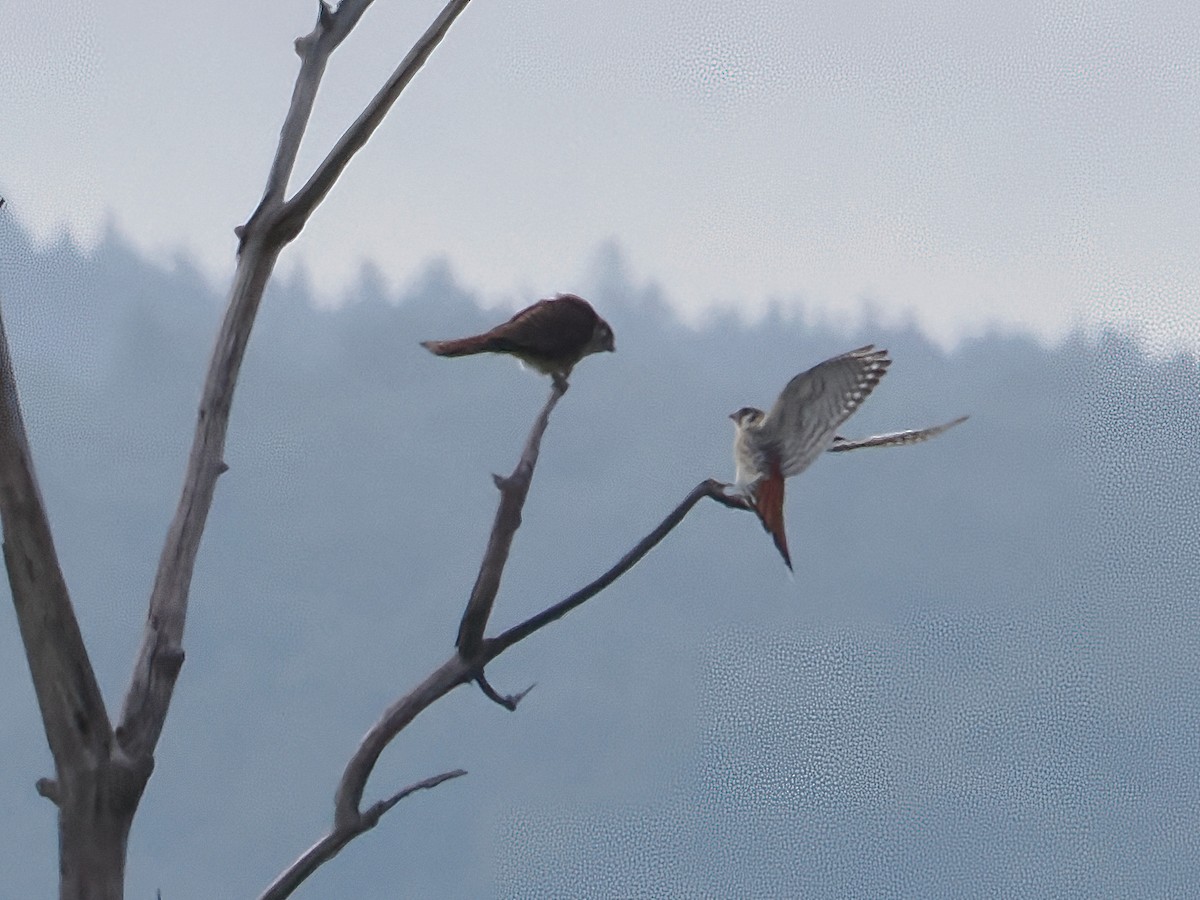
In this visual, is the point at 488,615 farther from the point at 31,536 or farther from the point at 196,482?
the point at 31,536

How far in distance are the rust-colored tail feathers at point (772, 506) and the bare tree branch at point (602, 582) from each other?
2 cm

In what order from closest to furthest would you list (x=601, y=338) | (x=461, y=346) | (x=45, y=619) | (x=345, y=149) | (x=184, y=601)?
(x=45, y=619) → (x=184, y=601) → (x=345, y=149) → (x=461, y=346) → (x=601, y=338)

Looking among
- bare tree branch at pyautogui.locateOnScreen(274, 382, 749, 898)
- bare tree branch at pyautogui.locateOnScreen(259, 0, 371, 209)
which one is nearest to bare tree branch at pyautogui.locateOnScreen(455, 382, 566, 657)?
bare tree branch at pyautogui.locateOnScreen(274, 382, 749, 898)

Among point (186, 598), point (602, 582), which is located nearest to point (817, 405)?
→ point (602, 582)

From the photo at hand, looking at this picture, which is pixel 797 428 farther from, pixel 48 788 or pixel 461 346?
pixel 48 788

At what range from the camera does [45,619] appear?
1.47 m

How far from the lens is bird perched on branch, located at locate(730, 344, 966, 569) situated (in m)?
1.58

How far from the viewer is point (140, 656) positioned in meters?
1.55

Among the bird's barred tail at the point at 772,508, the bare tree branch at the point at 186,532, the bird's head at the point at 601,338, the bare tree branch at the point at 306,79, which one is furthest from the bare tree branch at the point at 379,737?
the bare tree branch at the point at 306,79

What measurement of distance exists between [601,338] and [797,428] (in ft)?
1.16

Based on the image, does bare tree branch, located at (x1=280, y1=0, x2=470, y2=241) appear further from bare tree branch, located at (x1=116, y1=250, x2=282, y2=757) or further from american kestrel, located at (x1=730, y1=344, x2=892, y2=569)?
american kestrel, located at (x1=730, y1=344, x2=892, y2=569)

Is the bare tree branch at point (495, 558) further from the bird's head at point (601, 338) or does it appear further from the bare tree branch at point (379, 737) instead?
the bird's head at point (601, 338)

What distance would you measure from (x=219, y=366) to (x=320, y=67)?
391 millimetres

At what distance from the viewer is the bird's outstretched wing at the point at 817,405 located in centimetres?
157
